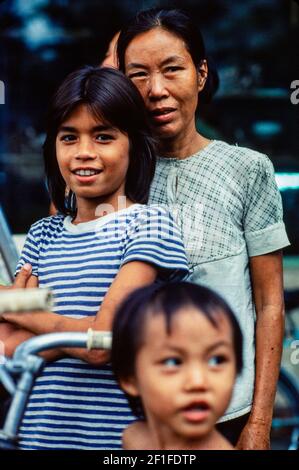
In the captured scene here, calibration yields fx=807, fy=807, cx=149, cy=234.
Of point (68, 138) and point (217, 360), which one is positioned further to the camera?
point (68, 138)

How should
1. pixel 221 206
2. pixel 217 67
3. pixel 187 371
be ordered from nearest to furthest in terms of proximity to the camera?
1. pixel 187 371
2. pixel 221 206
3. pixel 217 67

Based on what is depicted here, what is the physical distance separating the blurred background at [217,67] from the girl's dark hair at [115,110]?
4032 millimetres

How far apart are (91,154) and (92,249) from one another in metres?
0.23

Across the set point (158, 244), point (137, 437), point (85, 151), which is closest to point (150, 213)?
point (158, 244)

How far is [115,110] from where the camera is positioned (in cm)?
196

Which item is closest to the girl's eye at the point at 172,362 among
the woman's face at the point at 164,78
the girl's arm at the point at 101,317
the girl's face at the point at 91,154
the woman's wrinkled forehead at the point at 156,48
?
the girl's arm at the point at 101,317

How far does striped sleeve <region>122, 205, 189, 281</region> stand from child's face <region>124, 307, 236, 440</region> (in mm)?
274

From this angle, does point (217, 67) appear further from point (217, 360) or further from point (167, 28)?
point (217, 360)

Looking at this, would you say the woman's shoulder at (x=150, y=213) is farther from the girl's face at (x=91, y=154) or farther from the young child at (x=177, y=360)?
the young child at (x=177, y=360)

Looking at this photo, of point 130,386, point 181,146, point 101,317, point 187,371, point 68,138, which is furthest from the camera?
point 181,146

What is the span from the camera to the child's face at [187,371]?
1.50m

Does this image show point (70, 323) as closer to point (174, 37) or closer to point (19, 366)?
point (19, 366)

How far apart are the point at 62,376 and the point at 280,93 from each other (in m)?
4.94

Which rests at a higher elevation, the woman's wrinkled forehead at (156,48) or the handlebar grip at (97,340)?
the woman's wrinkled forehead at (156,48)
